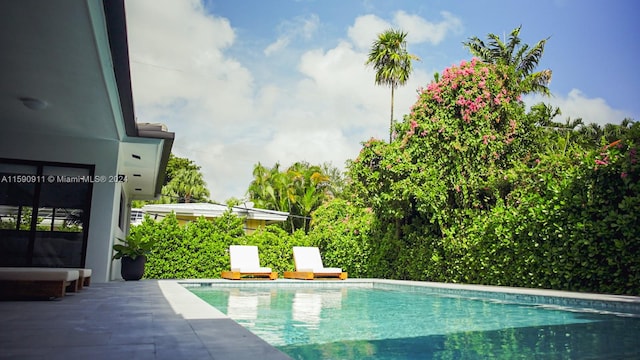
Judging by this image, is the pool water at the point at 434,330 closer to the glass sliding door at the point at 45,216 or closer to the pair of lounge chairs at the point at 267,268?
the glass sliding door at the point at 45,216

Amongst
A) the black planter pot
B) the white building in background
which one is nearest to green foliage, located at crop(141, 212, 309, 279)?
the black planter pot

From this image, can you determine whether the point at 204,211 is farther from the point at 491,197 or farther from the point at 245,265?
the point at 491,197

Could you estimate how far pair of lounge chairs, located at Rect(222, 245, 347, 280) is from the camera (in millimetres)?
15190

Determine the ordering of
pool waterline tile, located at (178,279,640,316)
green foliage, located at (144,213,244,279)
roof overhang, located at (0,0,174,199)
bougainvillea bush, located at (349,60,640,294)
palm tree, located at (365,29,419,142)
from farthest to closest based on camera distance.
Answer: palm tree, located at (365,29,419,142)
green foliage, located at (144,213,244,279)
bougainvillea bush, located at (349,60,640,294)
pool waterline tile, located at (178,279,640,316)
roof overhang, located at (0,0,174,199)

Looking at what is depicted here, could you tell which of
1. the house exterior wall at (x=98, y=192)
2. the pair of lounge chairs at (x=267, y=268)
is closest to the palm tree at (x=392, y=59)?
the pair of lounge chairs at (x=267, y=268)

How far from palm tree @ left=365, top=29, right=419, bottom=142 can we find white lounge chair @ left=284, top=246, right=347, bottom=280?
46.4 ft

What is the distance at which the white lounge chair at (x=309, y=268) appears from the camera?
51.0 ft

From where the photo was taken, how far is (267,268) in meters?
→ 15.5

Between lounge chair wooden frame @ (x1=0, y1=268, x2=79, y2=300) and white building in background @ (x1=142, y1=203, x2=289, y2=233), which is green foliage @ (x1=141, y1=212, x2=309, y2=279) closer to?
white building in background @ (x1=142, y1=203, x2=289, y2=233)

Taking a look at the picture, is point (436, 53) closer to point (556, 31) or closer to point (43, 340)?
point (556, 31)

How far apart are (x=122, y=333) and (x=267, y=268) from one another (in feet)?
38.5

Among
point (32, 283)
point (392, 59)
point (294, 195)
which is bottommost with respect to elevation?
point (32, 283)

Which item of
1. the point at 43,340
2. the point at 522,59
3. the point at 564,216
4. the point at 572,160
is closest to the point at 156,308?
the point at 43,340

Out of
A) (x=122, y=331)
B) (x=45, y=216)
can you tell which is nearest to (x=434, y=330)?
(x=122, y=331)
